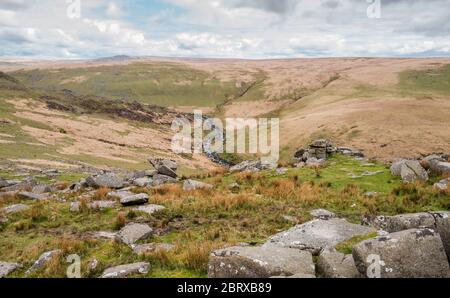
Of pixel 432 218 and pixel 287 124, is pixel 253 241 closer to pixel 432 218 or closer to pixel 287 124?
pixel 432 218

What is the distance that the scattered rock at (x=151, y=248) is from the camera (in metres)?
11.9

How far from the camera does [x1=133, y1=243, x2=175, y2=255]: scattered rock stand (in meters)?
11.9

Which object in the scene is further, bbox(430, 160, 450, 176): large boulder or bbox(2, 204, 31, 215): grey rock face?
bbox(430, 160, 450, 176): large boulder

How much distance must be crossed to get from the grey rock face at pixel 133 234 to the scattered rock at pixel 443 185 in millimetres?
14179

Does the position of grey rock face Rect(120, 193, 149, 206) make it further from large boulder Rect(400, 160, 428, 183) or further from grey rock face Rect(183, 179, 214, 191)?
large boulder Rect(400, 160, 428, 183)

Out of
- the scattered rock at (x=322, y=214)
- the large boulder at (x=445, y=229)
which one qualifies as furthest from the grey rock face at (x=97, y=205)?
the large boulder at (x=445, y=229)

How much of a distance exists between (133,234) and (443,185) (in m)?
15.7

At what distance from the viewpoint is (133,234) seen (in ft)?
45.7

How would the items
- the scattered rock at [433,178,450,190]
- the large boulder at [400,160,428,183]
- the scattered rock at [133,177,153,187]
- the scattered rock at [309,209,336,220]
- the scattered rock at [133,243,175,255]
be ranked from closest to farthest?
the scattered rock at [133,243,175,255] → the scattered rock at [309,209,336,220] → the scattered rock at [433,178,450,190] → the large boulder at [400,160,428,183] → the scattered rock at [133,177,153,187]

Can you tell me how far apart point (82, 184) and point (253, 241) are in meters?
16.5

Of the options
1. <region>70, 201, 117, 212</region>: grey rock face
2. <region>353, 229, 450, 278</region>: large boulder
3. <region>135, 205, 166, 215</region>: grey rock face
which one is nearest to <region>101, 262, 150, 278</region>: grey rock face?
<region>353, 229, 450, 278</region>: large boulder

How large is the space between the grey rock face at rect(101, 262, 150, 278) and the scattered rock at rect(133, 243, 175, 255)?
1.02 m

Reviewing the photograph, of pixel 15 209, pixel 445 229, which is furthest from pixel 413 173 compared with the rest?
pixel 15 209

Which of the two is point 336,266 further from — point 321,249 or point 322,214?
point 322,214
